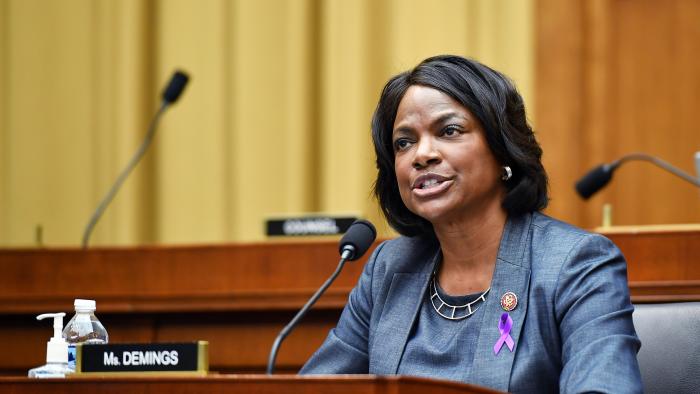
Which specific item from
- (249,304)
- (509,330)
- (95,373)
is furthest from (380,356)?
(249,304)

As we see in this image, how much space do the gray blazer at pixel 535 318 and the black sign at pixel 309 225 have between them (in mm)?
822

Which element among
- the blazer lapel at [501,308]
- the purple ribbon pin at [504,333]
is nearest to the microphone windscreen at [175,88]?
the blazer lapel at [501,308]

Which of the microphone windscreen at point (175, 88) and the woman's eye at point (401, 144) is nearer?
the woman's eye at point (401, 144)

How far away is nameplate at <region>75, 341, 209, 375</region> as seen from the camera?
70.8 inches

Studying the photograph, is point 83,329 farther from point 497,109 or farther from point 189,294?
point 497,109

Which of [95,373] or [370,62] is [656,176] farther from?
[95,373]

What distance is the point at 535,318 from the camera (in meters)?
2.06

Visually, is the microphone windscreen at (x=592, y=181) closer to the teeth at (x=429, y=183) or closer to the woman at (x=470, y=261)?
the woman at (x=470, y=261)

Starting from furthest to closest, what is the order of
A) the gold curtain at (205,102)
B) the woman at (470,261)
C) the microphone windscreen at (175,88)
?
1. the gold curtain at (205,102)
2. the microphone windscreen at (175,88)
3. the woman at (470,261)

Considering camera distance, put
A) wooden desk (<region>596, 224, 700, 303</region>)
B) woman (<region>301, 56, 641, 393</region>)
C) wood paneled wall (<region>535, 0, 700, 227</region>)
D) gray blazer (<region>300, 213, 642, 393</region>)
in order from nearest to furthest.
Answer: gray blazer (<region>300, 213, 642, 393</region>)
woman (<region>301, 56, 641, 393</region>)
wooden desk (<region>596, 224, 700, 303</region>)
wood paneled wall (<region>535, 0, 700, 227</region>)

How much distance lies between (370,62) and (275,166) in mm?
628

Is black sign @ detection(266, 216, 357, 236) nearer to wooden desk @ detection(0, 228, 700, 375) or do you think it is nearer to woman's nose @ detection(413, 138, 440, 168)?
wooden desk @ detection(0, 228, 700, 375)

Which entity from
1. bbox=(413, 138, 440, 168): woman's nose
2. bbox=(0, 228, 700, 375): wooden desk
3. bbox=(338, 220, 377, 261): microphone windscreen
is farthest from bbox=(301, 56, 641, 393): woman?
bbox=(0, 228, 700, 375): wooden desk

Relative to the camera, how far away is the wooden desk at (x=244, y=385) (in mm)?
1519
